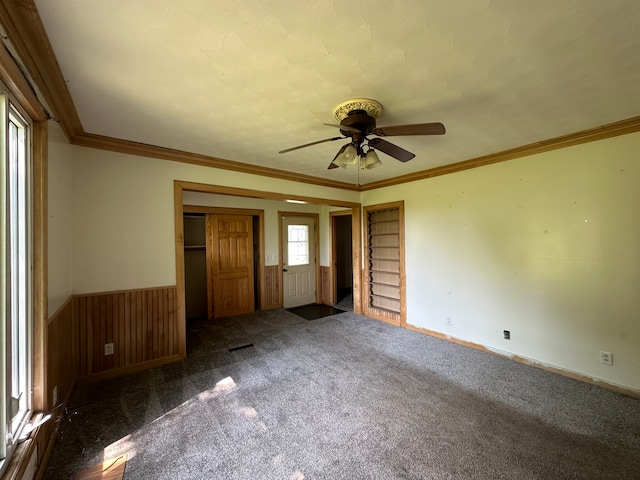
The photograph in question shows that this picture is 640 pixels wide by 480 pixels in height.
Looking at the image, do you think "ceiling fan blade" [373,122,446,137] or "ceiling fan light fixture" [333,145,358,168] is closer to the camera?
"ceiling fan blade" [373,122,446,137]

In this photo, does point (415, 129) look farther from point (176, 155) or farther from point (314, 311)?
point (314, 311)

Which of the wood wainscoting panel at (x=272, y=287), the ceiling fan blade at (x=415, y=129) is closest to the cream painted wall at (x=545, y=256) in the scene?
the ceiling fan blade at (x=415, y=129)

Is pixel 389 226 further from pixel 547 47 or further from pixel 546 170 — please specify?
pixel 547 47

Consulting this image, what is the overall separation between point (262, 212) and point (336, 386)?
3564mm

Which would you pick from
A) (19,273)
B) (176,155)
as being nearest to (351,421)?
(19,273)

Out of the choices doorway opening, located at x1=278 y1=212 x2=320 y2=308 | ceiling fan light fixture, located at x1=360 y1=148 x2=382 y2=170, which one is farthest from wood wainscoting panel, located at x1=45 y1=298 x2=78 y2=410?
doorway opening, located at x1=278 y1=212 x2=320 y2=308

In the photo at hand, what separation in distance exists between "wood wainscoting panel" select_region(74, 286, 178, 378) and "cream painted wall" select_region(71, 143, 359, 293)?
13 centimetres

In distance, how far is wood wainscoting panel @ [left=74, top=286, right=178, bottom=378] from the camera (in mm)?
2547

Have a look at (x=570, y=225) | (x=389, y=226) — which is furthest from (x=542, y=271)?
(x=389, y=226)

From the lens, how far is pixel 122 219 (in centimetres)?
273

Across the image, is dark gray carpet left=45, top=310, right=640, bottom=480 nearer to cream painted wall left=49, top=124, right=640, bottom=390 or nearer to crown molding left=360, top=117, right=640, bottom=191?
cream painted wall left=49, top=124, right=640, bottom=390

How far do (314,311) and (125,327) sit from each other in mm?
3194

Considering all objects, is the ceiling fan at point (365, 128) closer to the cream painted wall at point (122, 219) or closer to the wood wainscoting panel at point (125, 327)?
the cream painted wall at point (122, 219)

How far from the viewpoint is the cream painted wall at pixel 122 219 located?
8.35 feet
